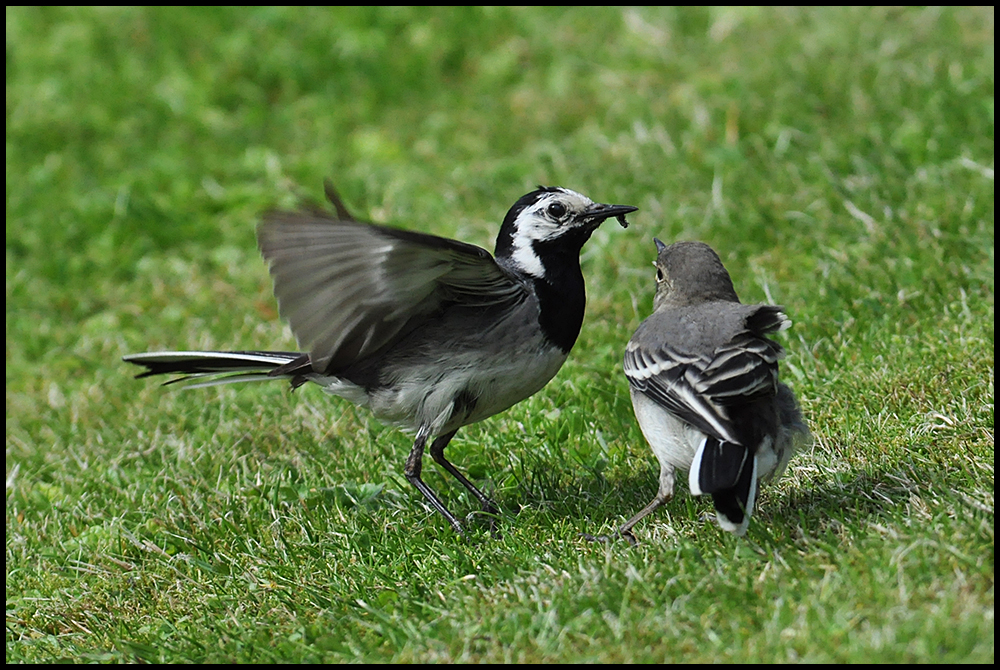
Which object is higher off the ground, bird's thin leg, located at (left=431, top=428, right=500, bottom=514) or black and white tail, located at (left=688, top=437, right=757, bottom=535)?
black and white tail, located at (left=688, top=437, right=757, bottom=535)

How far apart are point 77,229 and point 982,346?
24.7ft

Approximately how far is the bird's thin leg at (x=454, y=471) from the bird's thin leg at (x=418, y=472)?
151 millimetres

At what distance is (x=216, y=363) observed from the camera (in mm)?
5543

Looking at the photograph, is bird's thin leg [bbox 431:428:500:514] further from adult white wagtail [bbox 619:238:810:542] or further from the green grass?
adult white wagtail [bbox 619:238:810:542]

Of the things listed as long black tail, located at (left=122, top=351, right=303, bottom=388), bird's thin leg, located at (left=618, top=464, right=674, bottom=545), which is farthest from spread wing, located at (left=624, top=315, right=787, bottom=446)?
long black tail, located at (left=122, top=351, right=303, bottom=388)

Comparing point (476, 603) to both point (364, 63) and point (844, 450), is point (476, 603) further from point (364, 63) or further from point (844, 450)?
point (364, 63)

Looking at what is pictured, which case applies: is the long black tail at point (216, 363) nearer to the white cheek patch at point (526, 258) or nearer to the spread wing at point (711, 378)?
the white cheek patch at point (526, 258)

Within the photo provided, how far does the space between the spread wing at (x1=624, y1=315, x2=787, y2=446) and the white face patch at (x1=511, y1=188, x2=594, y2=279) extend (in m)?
0.89

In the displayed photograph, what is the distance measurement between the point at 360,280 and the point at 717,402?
1523 millimetres

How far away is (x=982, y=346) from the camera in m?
5.39

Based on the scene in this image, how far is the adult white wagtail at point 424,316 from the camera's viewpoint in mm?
4555

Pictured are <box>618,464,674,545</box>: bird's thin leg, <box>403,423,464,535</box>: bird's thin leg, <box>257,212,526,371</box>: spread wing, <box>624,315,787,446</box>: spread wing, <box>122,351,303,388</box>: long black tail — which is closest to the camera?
<box>624,315,787,446</box>: spread wing

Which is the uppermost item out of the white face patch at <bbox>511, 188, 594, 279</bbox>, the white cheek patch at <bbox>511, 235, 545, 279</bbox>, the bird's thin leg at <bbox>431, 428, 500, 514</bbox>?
the white face patch at <bbox>511, 188, 594, 279</bbox>

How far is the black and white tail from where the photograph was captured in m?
4.15
